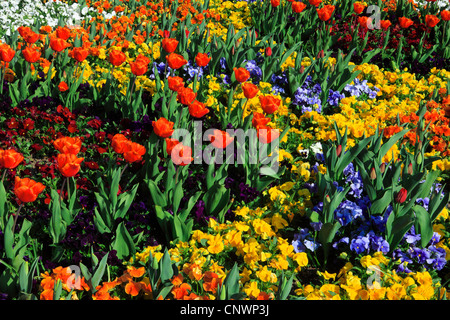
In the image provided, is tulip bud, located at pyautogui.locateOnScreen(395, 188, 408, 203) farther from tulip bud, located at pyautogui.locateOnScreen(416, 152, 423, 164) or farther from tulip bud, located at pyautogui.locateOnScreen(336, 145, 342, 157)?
tulip bud, located at pyautogui.locateOnScreen(416, 152, 423, 164)

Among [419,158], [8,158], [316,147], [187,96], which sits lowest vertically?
[316,147]

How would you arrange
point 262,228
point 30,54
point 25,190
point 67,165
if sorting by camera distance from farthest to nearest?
point 30,54 < point 262,228 < point 67,165 < point 25,190

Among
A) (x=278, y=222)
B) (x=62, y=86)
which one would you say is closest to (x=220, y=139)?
(x=278, y=222)

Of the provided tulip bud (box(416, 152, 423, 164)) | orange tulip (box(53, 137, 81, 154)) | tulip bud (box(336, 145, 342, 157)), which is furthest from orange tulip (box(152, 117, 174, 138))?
tulip bud (box(416, 152, 423, 164))

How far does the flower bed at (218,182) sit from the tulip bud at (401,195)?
0.04ft

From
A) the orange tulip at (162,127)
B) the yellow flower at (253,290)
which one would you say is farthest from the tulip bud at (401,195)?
the orange tulip at (162,127)

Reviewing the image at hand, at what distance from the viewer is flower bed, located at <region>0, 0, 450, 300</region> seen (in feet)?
7.55

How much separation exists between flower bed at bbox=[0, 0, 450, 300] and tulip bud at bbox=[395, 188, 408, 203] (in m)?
0.01

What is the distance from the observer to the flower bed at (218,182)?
2.30 metres

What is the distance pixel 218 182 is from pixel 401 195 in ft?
3.71

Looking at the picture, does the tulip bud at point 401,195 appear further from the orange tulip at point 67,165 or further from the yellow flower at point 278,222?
the orange tulip at point 67,165

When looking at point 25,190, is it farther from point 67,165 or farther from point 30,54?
point 30,54

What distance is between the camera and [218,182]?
2926 millimetres

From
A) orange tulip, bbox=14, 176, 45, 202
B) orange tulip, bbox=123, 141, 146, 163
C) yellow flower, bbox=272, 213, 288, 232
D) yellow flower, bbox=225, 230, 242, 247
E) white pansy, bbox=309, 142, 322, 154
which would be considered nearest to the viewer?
orange tulip, bbox=14, 176, 45, 202
